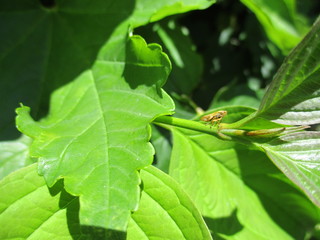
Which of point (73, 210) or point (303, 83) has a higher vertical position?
point (303, 83)

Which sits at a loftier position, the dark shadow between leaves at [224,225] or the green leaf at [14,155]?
the green leaf at [14,155]

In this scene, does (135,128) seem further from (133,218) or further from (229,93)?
(229,93)

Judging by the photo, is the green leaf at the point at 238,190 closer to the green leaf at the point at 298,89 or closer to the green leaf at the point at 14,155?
the green leaf at the point at 298,89

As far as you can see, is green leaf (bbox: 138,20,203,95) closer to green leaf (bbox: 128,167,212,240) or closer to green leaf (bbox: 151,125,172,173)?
green leaf (bbox: 151,125,172,173)

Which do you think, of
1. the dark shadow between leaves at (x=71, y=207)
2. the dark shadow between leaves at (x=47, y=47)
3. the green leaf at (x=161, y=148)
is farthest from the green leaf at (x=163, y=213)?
the dark shadow between leaves at (x=47, y=47)

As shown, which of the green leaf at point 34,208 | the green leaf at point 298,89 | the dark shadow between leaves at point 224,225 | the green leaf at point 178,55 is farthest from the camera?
the green leaf at point 178,55

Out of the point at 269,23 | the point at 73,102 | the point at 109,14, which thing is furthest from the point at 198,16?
the point at 73,102

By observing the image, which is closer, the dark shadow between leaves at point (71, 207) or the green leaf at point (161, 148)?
the dark shadow between leaves at point (71, 207)

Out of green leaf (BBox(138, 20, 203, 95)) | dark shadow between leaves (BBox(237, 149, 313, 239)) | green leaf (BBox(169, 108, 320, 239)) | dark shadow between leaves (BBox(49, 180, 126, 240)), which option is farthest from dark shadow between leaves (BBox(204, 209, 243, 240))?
green leaf (BBox(138, 20, 203, 95))
